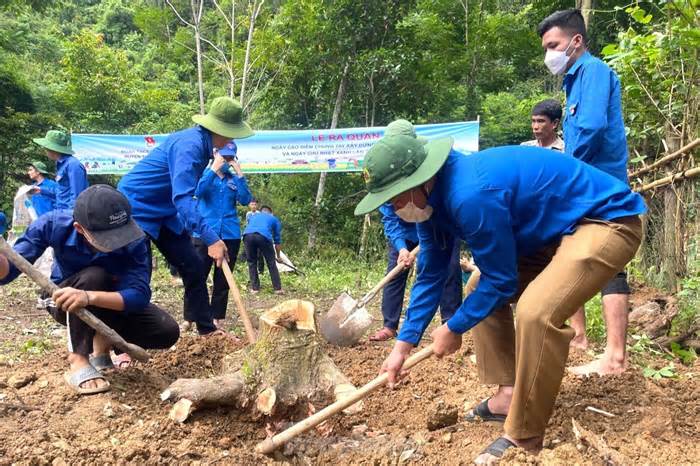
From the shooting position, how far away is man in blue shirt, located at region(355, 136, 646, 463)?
2.07 meters

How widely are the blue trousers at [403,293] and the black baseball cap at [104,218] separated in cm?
241

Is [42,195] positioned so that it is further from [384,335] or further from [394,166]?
[394,166]

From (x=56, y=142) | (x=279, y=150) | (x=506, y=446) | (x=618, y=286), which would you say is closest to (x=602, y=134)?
(x=618, y=286)

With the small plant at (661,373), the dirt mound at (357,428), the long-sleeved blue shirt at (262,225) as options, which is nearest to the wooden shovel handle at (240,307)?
the dirt mound at (357,428)

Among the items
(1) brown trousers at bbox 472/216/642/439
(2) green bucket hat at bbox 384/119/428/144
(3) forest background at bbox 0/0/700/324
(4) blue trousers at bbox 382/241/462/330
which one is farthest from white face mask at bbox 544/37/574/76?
(3) forest background at bbox 0/0/700/324

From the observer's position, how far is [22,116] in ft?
44.0

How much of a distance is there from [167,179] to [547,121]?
2.79 m

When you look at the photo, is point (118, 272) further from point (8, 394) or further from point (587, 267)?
point (587, 267)

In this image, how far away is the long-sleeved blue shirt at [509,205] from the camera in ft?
6.70

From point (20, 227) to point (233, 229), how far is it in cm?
548

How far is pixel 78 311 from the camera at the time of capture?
2.91 m

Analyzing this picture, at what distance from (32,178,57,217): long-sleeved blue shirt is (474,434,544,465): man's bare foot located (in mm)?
6790

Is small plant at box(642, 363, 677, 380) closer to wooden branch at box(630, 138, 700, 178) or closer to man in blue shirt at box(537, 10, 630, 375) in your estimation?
man in blue shirt at box(537, 10, 630, 375)

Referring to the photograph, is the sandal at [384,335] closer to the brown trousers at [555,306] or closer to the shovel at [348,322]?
the shovel at [348,322]
